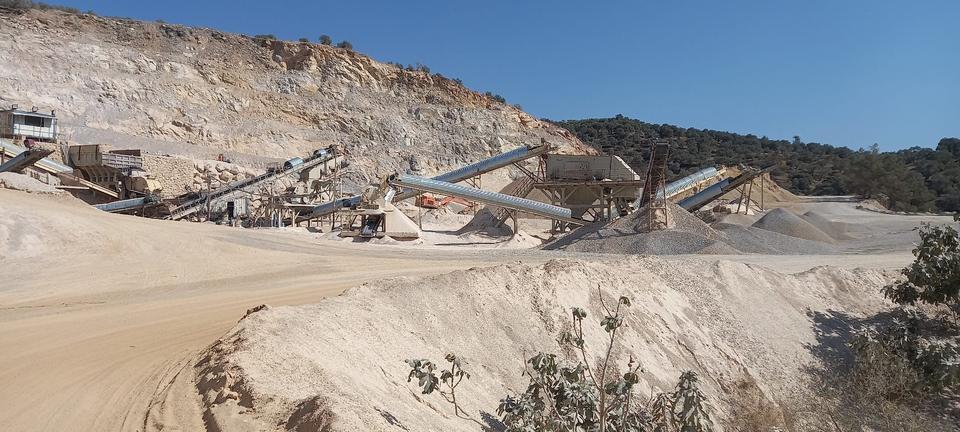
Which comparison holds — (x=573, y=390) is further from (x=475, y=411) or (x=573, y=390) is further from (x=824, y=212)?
(x=824, y=212)

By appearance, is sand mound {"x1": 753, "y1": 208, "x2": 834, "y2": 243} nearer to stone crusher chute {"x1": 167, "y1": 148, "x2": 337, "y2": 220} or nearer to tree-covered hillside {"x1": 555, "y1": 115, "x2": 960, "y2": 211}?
tree-covered hillside {"x1": 555, "y1": 115, "x2": 960, "y2": 211}

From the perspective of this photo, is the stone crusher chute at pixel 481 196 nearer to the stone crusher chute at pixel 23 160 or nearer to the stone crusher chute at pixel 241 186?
the stone crusher chute at pixel 241 186

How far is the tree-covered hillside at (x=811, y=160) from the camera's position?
59469 mm

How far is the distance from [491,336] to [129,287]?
925 centimetres

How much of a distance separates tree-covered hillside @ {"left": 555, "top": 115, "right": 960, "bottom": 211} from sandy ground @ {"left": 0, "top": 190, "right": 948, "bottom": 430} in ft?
Result: 112

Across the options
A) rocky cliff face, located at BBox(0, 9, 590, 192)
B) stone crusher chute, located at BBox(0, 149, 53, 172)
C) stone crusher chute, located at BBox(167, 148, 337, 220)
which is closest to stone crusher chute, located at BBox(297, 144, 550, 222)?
stone crusher chute, located at BBox(167, 148, 337, 220)

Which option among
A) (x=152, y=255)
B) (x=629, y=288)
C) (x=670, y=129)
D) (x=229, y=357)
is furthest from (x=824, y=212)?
(x=670, y=129)

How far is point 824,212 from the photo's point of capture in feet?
166

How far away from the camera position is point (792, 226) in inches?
1278

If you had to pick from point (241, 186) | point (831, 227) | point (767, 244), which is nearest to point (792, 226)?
point (831, 227)

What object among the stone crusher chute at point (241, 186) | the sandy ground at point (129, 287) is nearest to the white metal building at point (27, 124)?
the stone crusher chute at point (241, 186)

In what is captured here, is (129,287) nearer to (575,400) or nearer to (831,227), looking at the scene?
(575,400)

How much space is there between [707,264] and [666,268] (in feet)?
5.04

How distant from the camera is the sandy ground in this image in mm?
6239
